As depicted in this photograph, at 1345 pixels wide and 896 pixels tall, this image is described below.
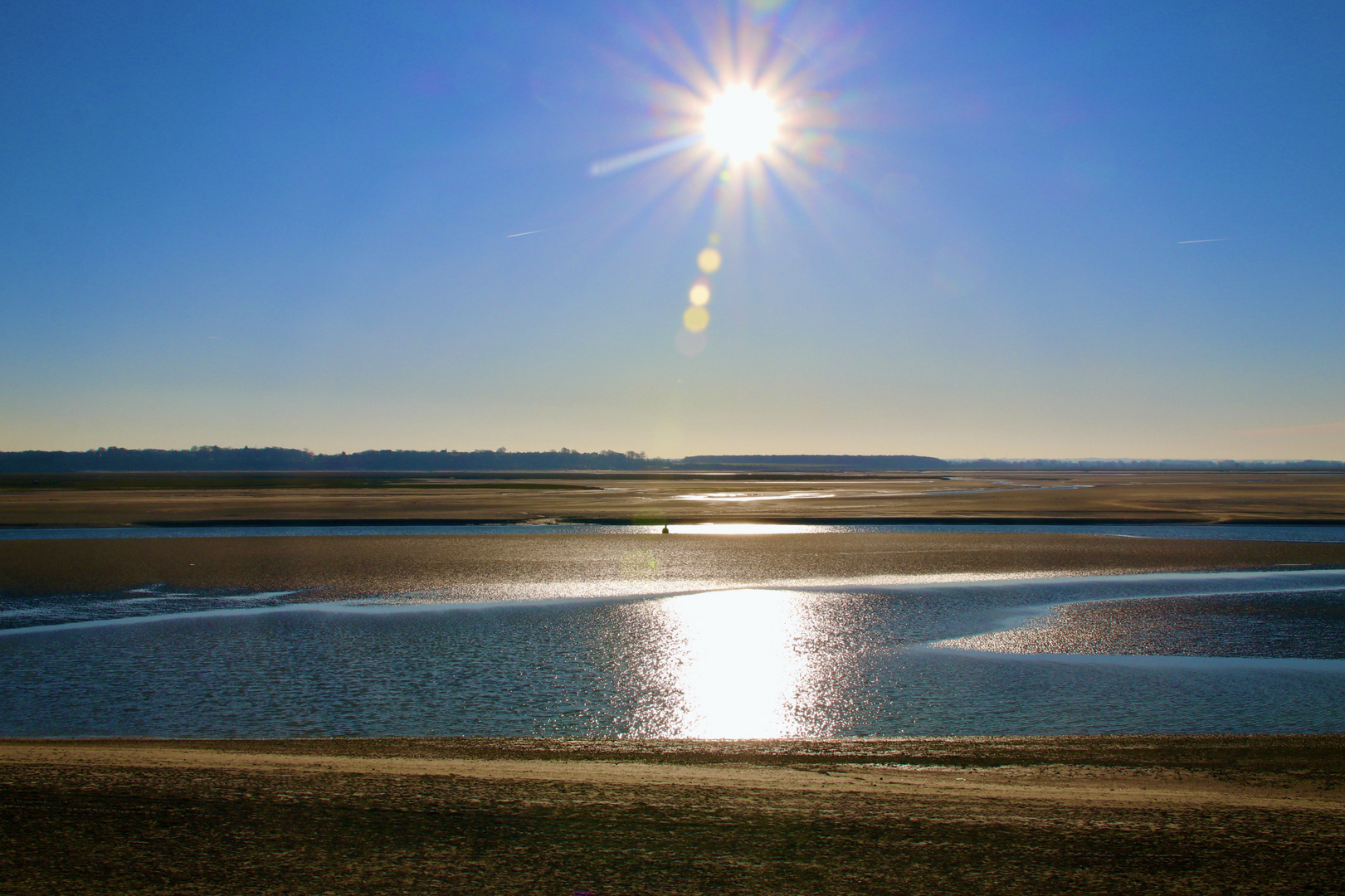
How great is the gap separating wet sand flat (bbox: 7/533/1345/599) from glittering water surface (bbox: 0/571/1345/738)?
10.1ft

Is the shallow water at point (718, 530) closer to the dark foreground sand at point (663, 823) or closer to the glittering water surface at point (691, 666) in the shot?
the glittering water surface at point (691, 666)

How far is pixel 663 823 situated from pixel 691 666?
7.57 meters

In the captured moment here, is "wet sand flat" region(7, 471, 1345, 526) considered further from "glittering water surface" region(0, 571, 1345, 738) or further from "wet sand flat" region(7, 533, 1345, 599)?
"glittering water surface" region(0, 571, 1345, 738)

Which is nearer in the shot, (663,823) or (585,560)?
(663,823)

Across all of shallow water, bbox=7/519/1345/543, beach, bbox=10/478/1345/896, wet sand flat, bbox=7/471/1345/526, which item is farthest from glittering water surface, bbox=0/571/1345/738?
wet sand flat, bbox=7/471/1345/526

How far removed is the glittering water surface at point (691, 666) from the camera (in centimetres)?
1056

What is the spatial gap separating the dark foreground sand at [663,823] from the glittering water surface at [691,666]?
185cm

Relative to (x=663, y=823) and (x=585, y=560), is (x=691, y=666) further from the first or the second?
(x=585, y=560)

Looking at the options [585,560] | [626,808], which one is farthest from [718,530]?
[626,808]

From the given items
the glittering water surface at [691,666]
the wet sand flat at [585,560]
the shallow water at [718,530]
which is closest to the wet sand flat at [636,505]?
the shallow water at [718,530]

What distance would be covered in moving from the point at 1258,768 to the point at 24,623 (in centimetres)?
1990

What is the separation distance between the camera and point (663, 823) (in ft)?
20.1

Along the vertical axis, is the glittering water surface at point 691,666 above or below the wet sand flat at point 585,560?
below

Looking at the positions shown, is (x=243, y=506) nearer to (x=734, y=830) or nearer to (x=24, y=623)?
(x=24, y=623)
